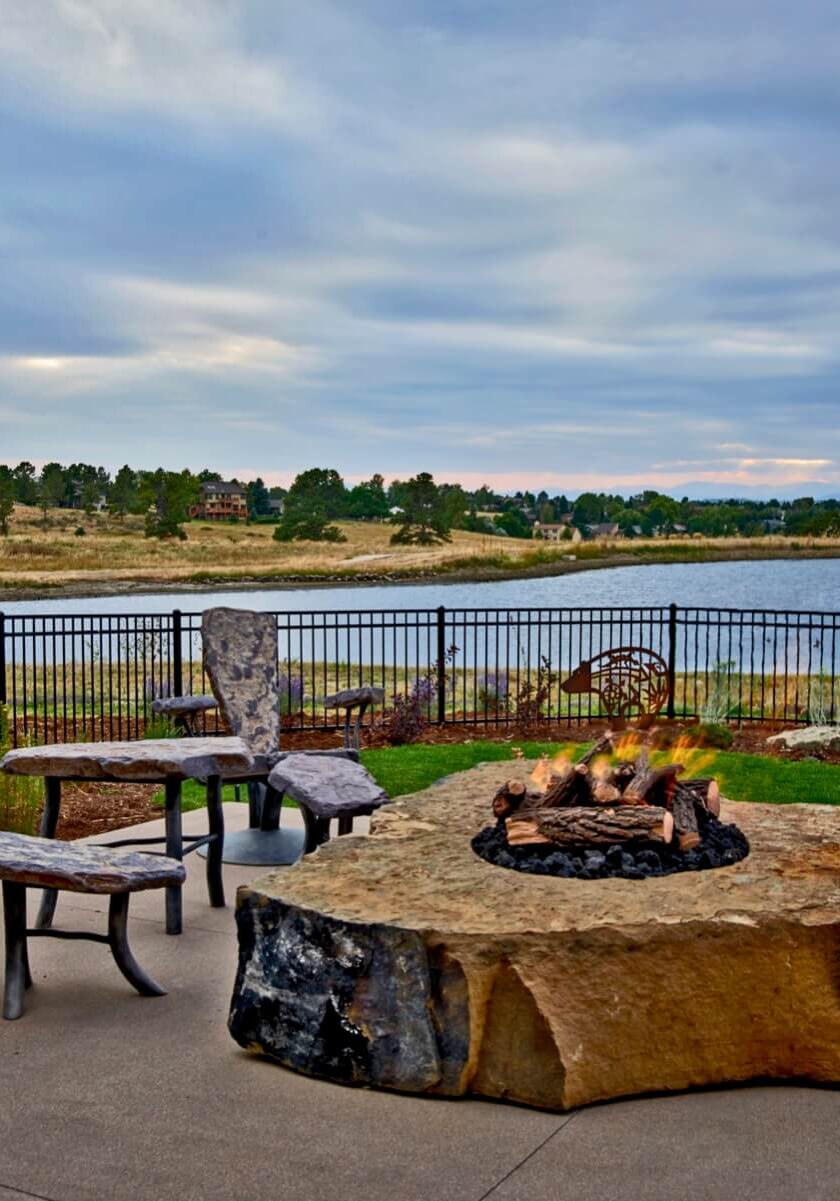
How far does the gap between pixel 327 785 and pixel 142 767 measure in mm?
958

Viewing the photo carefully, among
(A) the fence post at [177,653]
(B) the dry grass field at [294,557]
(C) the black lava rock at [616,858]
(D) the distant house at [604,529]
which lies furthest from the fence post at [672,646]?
(D) the distant house at [604,529]

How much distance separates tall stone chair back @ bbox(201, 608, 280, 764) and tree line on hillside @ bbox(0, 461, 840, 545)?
163ft

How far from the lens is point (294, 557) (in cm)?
6219

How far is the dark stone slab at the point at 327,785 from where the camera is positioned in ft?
17.4

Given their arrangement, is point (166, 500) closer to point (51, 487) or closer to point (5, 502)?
point (5, 502)

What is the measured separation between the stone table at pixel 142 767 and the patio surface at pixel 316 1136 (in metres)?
1.11

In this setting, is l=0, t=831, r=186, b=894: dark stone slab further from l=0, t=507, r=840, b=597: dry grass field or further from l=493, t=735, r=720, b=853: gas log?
l=0, t=507, r=840, b=597: dry grass field

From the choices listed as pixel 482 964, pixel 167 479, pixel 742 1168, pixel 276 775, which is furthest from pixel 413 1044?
pixel 167 479

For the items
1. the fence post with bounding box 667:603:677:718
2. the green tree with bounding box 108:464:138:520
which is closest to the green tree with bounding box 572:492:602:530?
the green tree with bounding box 108:464:138:520

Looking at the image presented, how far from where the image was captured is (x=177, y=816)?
5.32 m

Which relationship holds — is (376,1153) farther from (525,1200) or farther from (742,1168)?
(742,1168)

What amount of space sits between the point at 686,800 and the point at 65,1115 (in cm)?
269

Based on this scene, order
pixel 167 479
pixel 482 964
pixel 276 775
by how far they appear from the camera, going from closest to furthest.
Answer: pixel 482 964
pixel 276 775
pixel 167 479

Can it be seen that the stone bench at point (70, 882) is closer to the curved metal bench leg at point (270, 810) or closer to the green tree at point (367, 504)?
the curved metal bench leg at point (270, 810)
